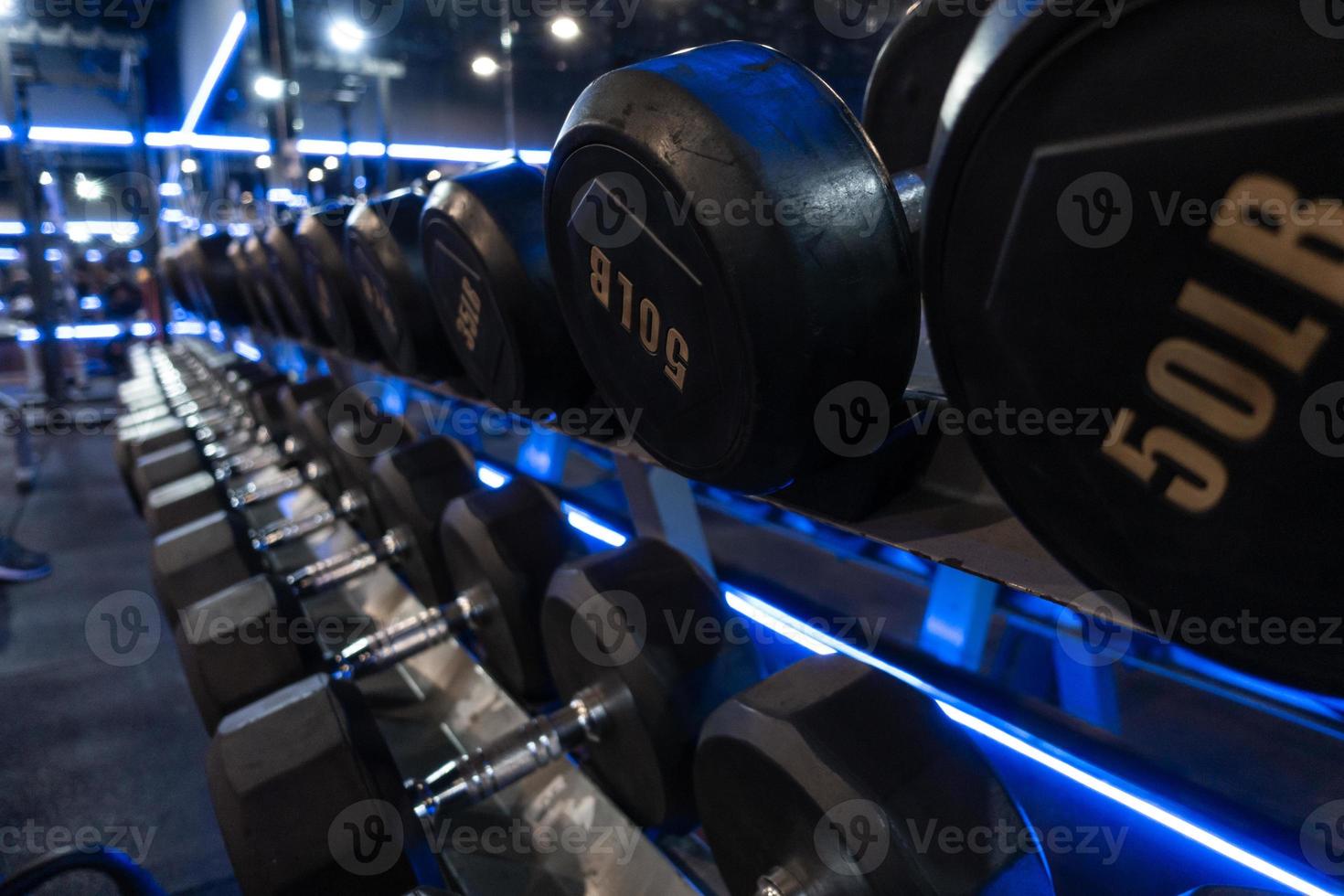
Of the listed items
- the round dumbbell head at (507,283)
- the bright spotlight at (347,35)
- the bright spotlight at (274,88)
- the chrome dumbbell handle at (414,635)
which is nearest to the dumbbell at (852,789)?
the round dumbbell head at (507,283)

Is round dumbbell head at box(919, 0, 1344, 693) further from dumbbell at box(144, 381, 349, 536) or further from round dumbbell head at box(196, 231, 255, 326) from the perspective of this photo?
round dumbbell head at box(196, 231, 255, 326)

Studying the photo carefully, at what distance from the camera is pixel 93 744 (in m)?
1.57

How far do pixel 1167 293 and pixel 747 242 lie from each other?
23cm

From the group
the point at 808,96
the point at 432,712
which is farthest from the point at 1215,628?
the point at 432,712

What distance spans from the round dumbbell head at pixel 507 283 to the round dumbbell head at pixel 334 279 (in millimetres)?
516

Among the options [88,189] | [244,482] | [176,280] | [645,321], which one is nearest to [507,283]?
[645,321]

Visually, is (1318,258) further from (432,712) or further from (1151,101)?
(432,712)

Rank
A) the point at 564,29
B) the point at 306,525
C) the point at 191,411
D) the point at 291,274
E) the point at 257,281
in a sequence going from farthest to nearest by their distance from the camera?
the point at 191,411 < the point at 564,29 < the point at 257,281 < the point at 306,525 < the point at 291,274

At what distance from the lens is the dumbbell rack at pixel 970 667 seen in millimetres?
565

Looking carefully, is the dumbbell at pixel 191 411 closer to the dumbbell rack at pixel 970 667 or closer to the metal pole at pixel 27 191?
the dumbbell rack at pixel 970 667

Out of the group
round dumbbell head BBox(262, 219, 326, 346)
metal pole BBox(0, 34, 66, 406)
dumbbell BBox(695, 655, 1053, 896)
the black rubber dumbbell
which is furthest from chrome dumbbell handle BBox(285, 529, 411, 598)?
metal pole BBox(0, 34, 66, 406)

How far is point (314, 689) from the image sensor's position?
875 mm

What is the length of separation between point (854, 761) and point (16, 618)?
101 inches

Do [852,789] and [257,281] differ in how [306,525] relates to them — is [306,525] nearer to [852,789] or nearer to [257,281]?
[257,281]
